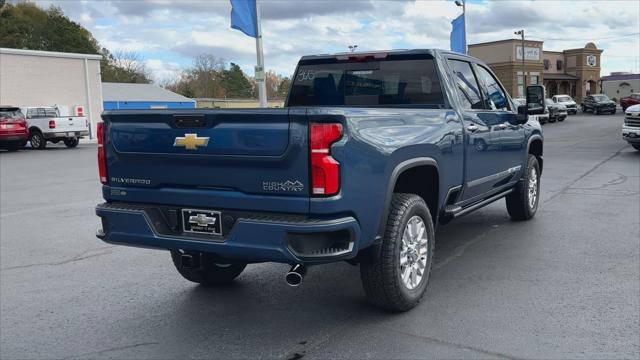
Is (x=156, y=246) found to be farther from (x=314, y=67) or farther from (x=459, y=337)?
(x=314, y=67)

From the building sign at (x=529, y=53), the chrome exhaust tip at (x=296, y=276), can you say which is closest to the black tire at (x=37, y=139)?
the chrome exhaust tip at (x=296, y=276)

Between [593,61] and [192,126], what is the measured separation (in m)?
78.4

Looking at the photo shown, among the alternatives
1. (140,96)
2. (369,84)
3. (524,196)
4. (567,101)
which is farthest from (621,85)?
(369,84)

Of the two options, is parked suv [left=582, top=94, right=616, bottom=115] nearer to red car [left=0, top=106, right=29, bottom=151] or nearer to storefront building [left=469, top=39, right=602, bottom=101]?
storefront building [left=469, top=39, right=602, bottom=101]

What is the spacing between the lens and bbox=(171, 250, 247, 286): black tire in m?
5.05

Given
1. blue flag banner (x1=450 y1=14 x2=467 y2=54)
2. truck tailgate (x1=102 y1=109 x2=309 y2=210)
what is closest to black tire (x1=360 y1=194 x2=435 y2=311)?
truck tailgate (x1=102 y1=109 x2=309 y2=210)

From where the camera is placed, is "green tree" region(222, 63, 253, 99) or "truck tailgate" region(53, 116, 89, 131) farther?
"green tree" region(222, 63, 253, 99)

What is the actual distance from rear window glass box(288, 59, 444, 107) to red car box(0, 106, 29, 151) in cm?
2068

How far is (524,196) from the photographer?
737cm

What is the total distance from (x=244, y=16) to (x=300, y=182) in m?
15.2

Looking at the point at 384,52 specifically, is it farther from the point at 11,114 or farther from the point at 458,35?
the point at 458,35

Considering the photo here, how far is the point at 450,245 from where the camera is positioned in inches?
253

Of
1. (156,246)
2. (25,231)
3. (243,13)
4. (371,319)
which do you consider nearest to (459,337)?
(371,319)

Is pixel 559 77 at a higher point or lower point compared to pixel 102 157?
higher
